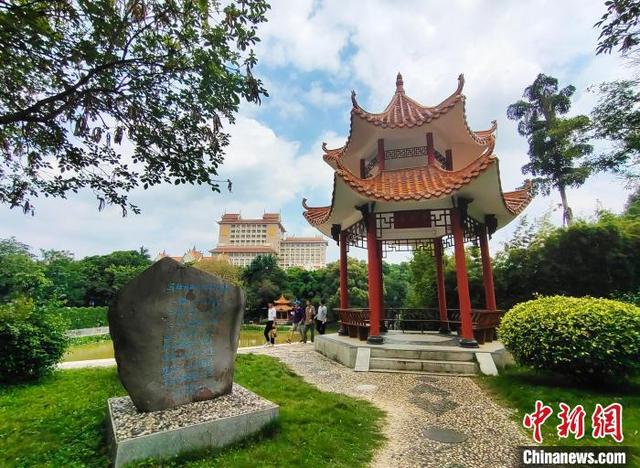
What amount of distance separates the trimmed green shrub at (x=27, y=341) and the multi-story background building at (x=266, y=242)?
266ft

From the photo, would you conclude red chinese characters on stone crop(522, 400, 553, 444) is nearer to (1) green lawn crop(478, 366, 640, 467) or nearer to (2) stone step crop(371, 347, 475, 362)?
(1) green lawn crop(478, 366, 640, 467)

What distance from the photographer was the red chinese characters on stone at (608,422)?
155 inches

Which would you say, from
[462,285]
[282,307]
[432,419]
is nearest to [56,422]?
[432,419]

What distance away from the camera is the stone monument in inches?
139

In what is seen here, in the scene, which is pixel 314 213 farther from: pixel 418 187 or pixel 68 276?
pixel 68 276

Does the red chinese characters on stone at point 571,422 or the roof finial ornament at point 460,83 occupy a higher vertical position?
the roof finial ornament at point 460,83

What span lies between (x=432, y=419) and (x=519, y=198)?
7.82 m

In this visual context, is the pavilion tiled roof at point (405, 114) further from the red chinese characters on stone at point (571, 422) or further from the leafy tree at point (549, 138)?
the leafy tree at point (549, 138)

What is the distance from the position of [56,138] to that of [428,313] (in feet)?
41.9

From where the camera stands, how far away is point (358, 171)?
11055 mm

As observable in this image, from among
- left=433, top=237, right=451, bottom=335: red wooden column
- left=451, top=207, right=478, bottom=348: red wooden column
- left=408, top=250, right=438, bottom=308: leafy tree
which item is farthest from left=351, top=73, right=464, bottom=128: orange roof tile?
left=408, top=250, right=438, bottom=308: leafy tree

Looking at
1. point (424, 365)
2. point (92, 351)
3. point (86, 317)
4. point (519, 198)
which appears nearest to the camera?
point (424, 365)

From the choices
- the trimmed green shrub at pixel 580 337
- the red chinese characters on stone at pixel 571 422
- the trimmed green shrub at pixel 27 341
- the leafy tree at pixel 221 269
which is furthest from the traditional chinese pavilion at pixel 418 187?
the leafy tree at pixel 221 269

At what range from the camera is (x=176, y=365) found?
4.09 m
